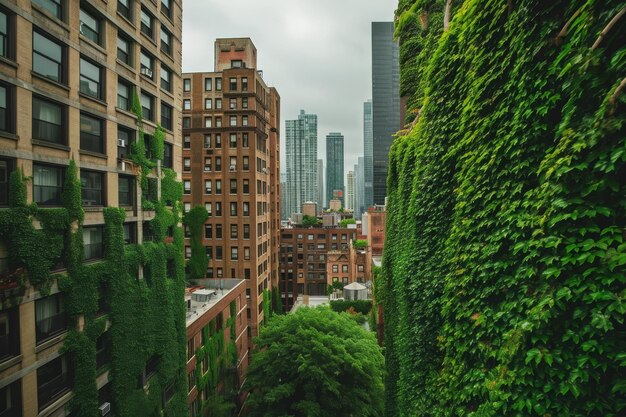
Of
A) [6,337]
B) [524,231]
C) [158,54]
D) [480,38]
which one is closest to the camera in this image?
[524,231]

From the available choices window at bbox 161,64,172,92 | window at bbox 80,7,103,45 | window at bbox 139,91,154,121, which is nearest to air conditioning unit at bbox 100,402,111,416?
window at bbox 139,91,154,121

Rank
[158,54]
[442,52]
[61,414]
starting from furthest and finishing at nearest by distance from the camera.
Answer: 1. [158,54]
2. [61,414]
3. [442,52]

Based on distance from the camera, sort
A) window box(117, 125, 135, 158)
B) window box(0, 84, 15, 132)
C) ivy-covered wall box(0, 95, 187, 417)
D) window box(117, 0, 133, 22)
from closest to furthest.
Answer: window box(0, 84, 15, 132), ivy-covered wall box(0, 95, 187, 417), window box(117, 125, 135, 158), window box(117, 0, 133, 22)

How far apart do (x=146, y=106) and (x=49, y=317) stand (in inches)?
510

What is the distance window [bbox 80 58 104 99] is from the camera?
49.1ft

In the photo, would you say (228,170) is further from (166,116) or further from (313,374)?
(313,374)

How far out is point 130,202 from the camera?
18.7 metres

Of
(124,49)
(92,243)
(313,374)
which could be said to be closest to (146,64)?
(124,49)

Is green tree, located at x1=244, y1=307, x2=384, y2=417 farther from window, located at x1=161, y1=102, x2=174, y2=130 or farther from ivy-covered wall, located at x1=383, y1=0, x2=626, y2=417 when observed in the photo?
window, located at x1=161, y1=102, x2=174, y2=130

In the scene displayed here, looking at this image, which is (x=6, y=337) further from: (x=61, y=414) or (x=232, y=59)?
(x=232, y=59)

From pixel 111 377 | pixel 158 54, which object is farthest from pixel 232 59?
pixel 111 377

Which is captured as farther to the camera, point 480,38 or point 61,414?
point 61,414

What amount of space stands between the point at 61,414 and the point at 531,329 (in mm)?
17401

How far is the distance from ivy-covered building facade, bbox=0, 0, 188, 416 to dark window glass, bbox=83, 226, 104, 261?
76 millimetres
